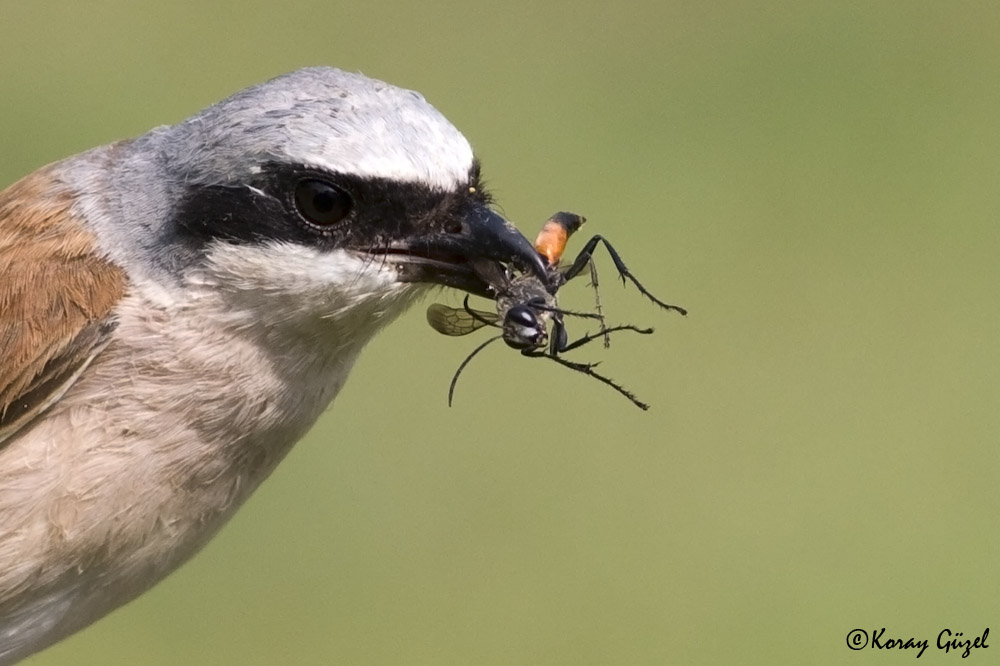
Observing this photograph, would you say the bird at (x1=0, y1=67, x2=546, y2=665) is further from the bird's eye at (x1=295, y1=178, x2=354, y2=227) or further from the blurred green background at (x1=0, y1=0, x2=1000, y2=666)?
the blurred green background at (x1=0, y1=0, x2=1000, y2=666)

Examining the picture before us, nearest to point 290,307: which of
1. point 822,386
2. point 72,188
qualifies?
point 72,188

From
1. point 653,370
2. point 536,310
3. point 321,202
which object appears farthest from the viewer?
point 653,370

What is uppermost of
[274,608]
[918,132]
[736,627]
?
[918,132]

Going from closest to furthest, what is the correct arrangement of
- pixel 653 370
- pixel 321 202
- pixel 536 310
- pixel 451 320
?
1. pixel 321 202
2. pixel 536 310
3. pixel 451 320
4. pixel 653 370

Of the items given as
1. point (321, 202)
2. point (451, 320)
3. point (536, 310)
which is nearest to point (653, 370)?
point (451, 320)

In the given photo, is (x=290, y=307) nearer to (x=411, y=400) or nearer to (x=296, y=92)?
(x=296, y=92)

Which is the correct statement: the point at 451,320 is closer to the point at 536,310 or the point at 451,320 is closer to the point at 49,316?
the point at 536,310

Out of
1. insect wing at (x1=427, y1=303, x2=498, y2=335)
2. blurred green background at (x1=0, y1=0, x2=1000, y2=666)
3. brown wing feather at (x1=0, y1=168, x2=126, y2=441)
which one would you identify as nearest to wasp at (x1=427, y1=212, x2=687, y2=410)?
insect wing at (x1=427, y1=303, x2=498, y2=335)
